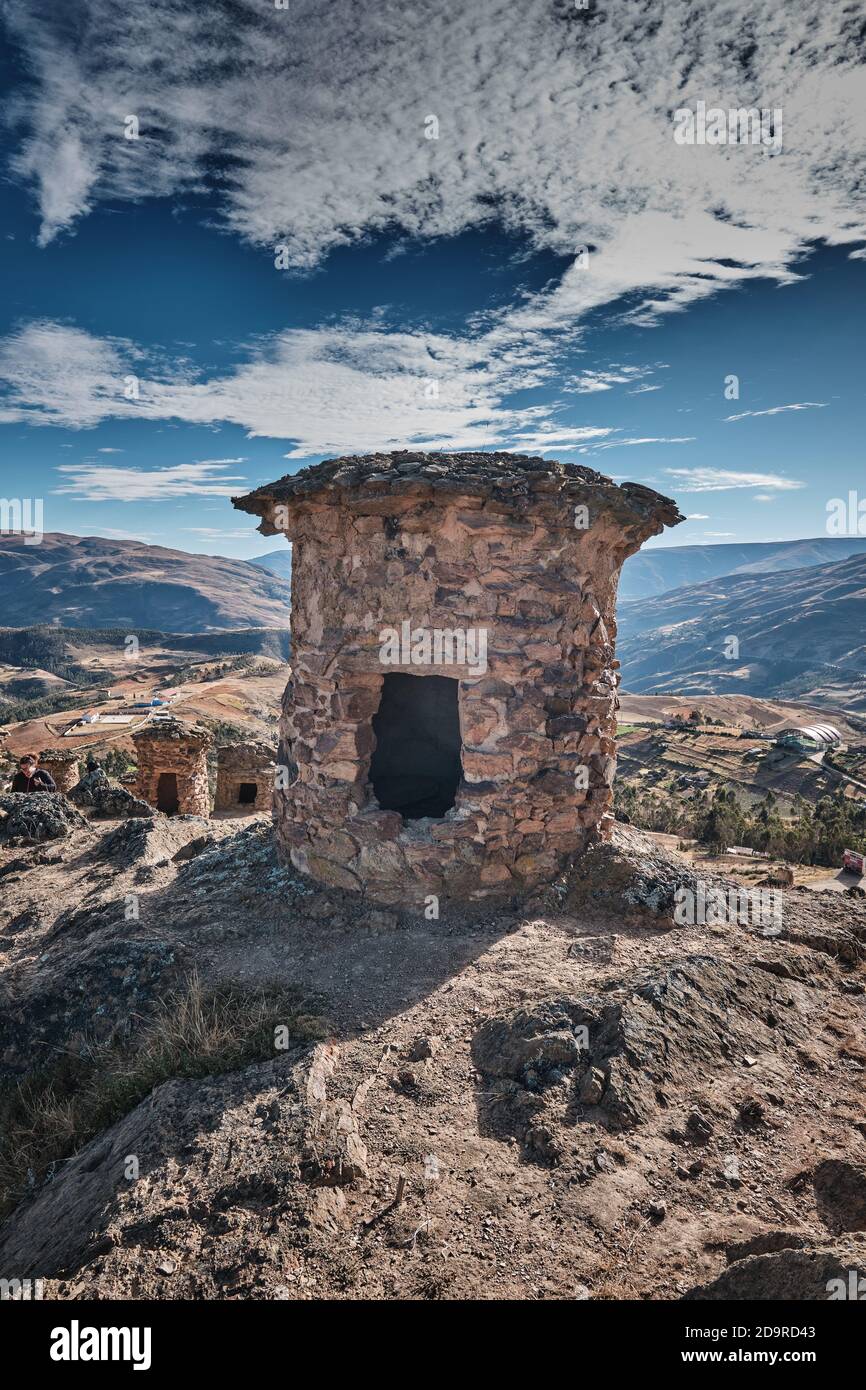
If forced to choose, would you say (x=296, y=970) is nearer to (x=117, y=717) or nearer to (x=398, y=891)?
(x=398, y=891)

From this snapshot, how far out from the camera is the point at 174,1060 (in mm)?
4293

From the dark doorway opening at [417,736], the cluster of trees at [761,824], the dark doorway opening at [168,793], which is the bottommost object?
the cluster of trees at [761,824]

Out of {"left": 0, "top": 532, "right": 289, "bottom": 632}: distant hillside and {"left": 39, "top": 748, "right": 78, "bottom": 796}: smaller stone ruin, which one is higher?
{"left": 0, "top": 532, "right": 289, "bottom": 632}: distant hillside

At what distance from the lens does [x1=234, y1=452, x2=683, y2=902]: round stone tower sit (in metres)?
6.33

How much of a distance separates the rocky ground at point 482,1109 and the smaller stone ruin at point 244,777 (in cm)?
750

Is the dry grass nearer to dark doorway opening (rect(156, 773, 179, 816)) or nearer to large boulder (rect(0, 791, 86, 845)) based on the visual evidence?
large boulder (rect(0, 791, 86, 845))

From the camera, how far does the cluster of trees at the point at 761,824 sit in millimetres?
18859

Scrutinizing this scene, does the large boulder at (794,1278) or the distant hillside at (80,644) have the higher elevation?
the distant hillside at (80,644)

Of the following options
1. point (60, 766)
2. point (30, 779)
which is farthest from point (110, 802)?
point (60, 766)

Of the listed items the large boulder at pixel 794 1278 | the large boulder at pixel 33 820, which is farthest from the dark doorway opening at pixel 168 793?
the large boulder at pixel 794 1278

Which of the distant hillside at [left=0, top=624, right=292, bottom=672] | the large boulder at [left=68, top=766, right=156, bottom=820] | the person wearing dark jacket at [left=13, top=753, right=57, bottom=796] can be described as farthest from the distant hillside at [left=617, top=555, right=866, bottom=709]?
the person wearing dark jacket at [left=13, top=753, right=57, bottom=796]

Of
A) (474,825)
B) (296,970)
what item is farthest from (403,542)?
(296,970)

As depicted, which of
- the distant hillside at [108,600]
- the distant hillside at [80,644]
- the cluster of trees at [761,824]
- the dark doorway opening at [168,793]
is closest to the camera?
the dark doorway opening at [168,793]

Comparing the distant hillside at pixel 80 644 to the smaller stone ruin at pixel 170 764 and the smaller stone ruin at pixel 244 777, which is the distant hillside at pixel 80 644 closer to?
the smaller stone ruin at pixel 244 777
